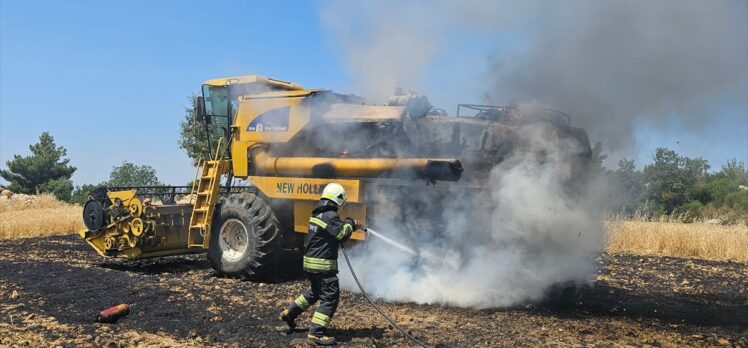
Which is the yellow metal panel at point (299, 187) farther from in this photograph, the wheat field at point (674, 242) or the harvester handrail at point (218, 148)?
the wheat field at point (674, 242)

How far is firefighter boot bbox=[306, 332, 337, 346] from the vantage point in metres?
5.66

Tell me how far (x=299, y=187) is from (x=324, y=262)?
300 cm

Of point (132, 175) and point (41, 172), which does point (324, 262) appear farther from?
point (132, 175)

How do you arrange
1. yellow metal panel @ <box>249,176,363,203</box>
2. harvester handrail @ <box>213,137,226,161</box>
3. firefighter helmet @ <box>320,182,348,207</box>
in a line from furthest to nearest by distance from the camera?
harvester handrail @ <box>213,137,226,161</box>, yellow metal panel @ <box>249,176,363,203</box>, firefighter helmet @ <box>320,182,348,207</box>

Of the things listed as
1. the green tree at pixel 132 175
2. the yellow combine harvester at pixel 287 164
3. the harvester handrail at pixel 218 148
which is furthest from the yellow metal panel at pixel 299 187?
the green tree at pixel 132 175

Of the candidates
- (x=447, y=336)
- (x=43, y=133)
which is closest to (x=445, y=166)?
(x=447, y=336)

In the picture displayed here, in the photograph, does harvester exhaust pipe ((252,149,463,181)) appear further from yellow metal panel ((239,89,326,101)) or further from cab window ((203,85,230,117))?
cab window ((203,85,230,117))

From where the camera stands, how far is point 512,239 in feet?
24.2

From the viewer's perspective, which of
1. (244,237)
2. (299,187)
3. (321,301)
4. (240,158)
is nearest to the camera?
(321,301)

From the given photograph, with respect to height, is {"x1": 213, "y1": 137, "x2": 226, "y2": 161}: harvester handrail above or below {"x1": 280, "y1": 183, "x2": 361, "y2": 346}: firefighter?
above

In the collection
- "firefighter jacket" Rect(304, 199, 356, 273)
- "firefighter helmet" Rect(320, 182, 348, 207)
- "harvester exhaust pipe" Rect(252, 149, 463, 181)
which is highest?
"harvester exhaust pipe" Rect(252, 149, 463, 181)

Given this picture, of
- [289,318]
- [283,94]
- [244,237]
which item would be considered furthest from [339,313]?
[283,94]

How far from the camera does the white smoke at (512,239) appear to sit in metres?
7.32

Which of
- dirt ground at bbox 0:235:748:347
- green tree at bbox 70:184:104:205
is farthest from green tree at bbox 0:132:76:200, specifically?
dirt ground at bbox 0:235:748:347
